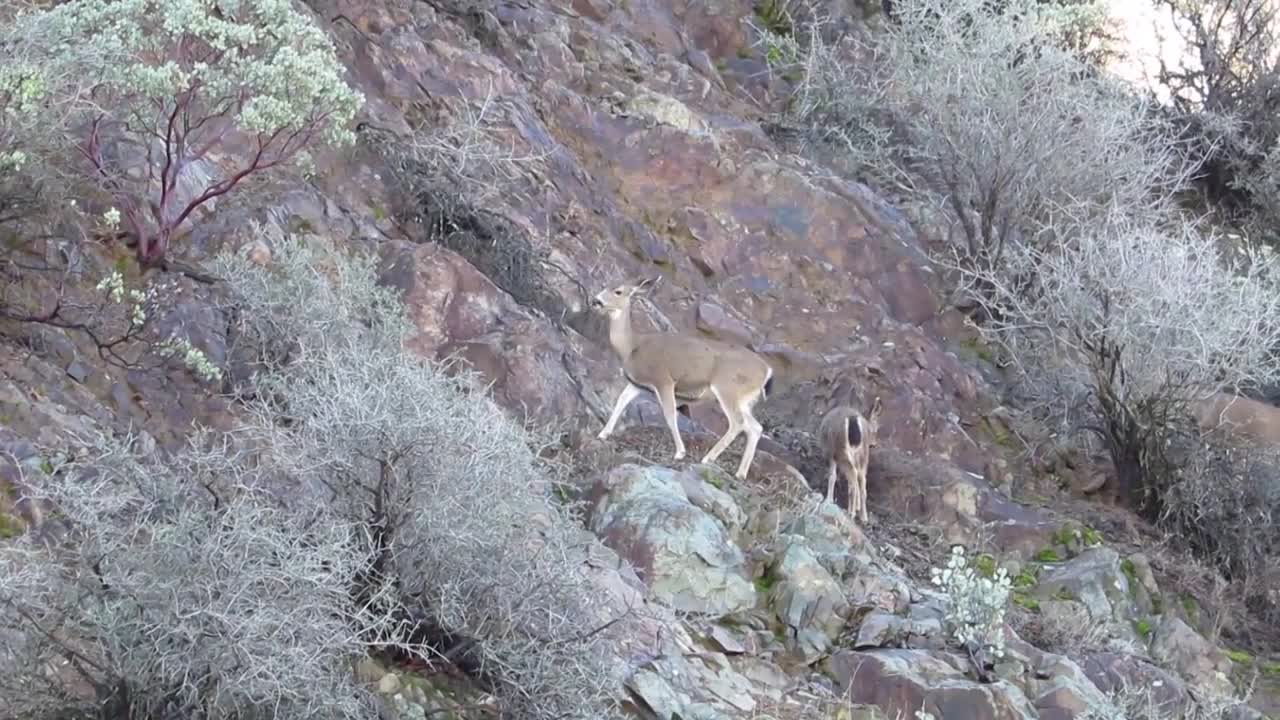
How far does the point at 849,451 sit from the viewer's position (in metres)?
15.1

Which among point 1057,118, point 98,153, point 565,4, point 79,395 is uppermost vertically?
point 1057,118

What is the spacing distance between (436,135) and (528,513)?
818 cm

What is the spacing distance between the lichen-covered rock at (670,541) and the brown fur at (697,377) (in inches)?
80.0

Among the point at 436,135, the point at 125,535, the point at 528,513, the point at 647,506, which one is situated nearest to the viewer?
the point at 125,535

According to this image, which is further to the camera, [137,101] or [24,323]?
[137,101]

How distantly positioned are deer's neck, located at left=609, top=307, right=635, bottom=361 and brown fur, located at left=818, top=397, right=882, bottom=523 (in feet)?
7.00

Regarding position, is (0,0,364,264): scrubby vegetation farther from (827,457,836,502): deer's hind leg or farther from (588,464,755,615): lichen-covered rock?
(827,457,836,502): deer's hind leg

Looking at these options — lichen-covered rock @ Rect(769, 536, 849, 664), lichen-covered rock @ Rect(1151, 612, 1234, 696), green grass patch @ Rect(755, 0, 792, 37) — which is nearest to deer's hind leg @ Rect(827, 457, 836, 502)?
lichen-covered rock @ Rect(1151, 612, 1234, 696)

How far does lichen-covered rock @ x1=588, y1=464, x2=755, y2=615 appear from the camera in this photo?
36.3 feet

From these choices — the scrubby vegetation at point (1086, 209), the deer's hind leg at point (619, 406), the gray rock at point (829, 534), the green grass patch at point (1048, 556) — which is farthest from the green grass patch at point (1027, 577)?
the deer's hind leg at point (619, 406)

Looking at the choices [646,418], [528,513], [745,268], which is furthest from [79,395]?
[745,268]

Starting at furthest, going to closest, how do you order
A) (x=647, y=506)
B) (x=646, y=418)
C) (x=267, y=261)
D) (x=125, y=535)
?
(x=646, y=418) → (x=267, y=261) → (x=647, y=506) → (x=125, y=535)

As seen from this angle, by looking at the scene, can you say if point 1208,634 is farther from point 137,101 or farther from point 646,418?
point 137,101

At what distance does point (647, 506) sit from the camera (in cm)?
1150
